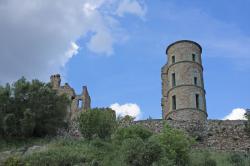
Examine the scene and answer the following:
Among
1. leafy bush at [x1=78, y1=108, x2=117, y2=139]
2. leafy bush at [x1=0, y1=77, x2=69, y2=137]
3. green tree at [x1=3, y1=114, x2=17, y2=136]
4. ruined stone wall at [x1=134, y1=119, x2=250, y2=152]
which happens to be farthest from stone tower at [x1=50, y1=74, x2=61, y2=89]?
leafy bush at [x1=78, y1=108, x2=117, y2=139]

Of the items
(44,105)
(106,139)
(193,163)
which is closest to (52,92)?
(44,105)

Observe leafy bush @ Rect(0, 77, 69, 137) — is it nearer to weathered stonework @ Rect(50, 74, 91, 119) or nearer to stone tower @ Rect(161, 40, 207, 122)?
stone tower @ Rect(161, 40, 207, 122)

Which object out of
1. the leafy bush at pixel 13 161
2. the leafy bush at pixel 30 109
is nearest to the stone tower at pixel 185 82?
the leafy bush at pixel 30 109

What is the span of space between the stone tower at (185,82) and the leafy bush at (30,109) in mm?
10793

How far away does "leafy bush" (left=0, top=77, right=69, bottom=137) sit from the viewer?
30.5 meters

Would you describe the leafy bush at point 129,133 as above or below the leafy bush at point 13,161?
above

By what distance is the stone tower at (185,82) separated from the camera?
40.2 metres

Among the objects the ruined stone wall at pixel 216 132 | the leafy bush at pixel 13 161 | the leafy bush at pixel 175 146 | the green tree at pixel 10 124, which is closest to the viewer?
the leafy bush at pixel 13 161

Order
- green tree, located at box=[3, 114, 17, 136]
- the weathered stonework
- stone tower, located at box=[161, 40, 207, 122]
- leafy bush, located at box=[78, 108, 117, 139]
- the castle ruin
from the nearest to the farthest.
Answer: leafy bush, located at box=[78, 108, 117, 139] < green tree, located at box=[3, 114, 17, 136] < the castle ruin < stone tower, located at box=[161, 40, 207, 122] < the weathered stonework

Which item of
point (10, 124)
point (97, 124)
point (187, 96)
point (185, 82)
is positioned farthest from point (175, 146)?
point (185, 82)

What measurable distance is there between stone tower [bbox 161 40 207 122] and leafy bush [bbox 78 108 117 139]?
11.4 meters

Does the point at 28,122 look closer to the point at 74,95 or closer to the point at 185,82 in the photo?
the point at 185,82

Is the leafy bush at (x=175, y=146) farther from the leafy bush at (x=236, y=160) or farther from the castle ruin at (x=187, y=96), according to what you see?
the castle ruin at (x=187, y=96)

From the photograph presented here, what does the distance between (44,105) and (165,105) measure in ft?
49.6
